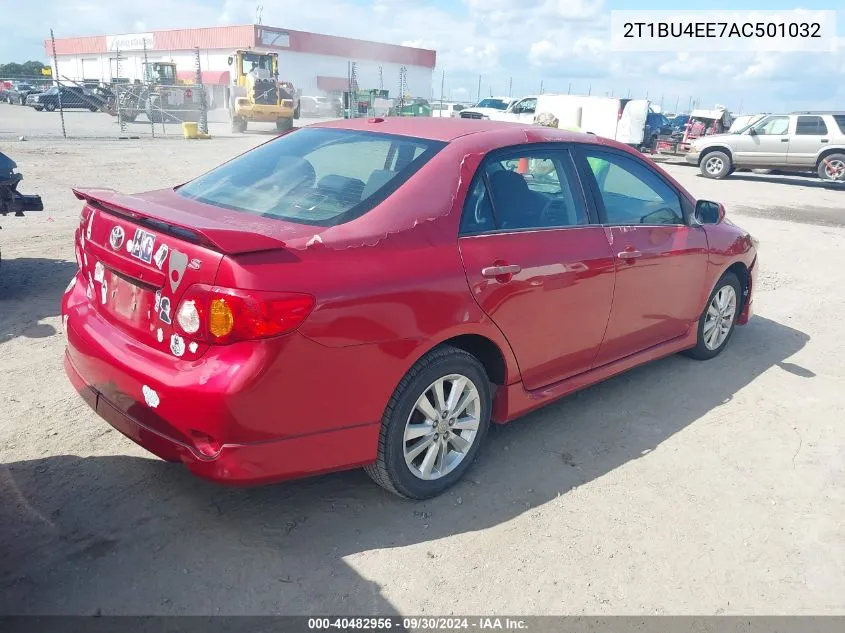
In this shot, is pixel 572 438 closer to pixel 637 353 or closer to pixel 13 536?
pixel 637 353

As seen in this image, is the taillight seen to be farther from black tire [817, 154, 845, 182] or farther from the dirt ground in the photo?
black tire [817, 154, 845, 182]

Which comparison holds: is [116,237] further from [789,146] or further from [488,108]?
[488,108]

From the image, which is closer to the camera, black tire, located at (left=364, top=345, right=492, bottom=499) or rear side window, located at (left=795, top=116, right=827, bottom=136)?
black tire, located at (left=364, top=345, right=492, bottom=499)

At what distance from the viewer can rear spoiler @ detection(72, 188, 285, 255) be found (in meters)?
2.43

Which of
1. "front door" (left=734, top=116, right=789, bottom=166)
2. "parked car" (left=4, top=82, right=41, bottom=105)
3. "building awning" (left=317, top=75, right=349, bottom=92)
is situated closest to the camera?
"front door" (left=734, top=116, right=789, bottom=166)

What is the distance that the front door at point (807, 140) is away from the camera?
59.6ft

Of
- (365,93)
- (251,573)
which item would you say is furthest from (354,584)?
(365,93)

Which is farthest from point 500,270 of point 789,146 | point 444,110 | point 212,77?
point 212,77

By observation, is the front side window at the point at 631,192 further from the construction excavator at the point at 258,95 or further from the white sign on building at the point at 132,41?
the white sign on building at the point at 132,41

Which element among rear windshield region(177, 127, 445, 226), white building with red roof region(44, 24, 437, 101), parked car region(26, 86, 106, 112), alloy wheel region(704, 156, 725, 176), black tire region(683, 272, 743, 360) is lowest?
black tire region(683, 272, 743, 360)

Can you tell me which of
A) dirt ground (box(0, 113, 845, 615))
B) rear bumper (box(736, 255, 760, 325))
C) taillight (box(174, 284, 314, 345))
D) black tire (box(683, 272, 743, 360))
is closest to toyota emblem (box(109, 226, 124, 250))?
taillight (box(174, 284, 314, 345))

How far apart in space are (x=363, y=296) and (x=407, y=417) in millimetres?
621

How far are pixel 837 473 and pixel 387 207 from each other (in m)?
2.87

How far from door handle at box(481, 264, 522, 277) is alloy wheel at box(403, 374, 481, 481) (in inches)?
19.4
